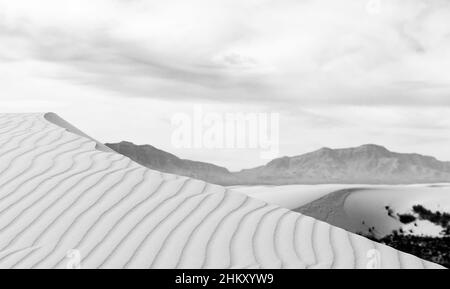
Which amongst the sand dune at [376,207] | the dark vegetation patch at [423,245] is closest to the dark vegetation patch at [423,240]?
the dark vegetation patch at [423,245]

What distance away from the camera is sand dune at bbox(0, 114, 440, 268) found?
521cm

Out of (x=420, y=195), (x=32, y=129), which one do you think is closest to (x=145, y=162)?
(x=420, y=195)

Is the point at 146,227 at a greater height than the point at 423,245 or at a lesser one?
greater

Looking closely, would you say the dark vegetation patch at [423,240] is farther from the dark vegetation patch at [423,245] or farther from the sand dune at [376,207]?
the sand dune at [376,207]

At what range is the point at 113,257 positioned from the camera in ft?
16.9

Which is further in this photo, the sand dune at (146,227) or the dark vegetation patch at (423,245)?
the dark vegetation patch at (423,245)

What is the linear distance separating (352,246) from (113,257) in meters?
2.20

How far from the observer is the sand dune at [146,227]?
5.21 metres

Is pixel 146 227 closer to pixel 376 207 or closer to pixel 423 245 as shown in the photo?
pixel 423 245

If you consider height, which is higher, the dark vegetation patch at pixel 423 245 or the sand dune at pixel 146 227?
the sand dune at pixel 146 227

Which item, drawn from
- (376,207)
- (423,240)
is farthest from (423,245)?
(376,207)

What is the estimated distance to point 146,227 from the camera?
5855mm

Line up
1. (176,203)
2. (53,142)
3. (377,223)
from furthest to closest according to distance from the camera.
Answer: (377,223), (53,142), (176,203)
